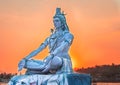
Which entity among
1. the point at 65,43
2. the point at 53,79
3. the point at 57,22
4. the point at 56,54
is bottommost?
the point at 53,79

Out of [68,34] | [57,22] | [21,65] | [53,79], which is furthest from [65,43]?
[21,65]

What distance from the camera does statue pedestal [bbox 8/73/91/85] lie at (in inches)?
512

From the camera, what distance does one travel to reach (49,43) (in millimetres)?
14016

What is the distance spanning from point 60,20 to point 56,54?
0.94 m

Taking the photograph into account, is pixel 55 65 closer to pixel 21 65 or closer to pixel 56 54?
pixel 56 54

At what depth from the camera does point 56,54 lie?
13445 millimetres

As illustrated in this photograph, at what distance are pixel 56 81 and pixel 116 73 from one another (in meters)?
5.51

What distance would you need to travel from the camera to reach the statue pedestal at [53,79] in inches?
512

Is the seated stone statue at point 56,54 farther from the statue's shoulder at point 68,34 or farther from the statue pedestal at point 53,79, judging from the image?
the statue pedestal at point 53,79

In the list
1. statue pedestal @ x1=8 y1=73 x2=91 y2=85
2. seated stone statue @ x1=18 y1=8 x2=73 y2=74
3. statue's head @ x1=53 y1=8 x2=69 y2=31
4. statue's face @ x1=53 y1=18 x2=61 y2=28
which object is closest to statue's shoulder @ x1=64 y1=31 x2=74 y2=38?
seated stone statue @ x1=18 y1=8 x2=73 y2=74

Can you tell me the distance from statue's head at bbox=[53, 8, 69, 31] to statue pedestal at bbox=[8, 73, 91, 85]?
1359mm

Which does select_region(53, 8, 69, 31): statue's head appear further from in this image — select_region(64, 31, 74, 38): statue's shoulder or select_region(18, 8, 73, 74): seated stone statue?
select_region(64, 31, 74, 38): statue's shoulder

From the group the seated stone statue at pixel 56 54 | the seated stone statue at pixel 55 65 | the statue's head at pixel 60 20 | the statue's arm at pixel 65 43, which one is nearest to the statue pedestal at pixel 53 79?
the seated stone statue at pixel 55 65

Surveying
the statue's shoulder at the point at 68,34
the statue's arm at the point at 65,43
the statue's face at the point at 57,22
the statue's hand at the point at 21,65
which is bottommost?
the statue's hand at the point at 21,65
